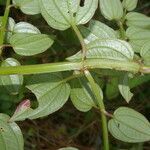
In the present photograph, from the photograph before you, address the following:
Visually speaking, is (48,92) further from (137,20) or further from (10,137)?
(137,20)

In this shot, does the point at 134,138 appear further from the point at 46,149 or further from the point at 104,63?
the point at 46,149

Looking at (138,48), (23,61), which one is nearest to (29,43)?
(138,48)

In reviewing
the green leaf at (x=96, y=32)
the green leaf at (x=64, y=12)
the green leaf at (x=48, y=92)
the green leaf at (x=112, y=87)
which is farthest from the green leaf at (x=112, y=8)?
the green leaf at (x=112, y=87)

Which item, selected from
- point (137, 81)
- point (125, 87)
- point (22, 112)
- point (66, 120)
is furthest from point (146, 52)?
point (66, 120)

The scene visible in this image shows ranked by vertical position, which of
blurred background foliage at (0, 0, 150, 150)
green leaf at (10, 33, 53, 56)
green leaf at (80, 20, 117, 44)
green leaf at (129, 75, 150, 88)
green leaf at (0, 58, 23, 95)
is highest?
green leaf at (10, 33, 53, 56)

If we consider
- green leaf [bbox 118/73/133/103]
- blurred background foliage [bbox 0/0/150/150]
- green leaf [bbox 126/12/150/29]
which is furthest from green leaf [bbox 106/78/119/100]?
green leaf [bbox 118/73/133/103]

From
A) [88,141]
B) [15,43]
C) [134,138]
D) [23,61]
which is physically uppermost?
[15,43]

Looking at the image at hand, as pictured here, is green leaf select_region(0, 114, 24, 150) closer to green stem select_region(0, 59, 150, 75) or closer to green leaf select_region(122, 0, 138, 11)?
green stem select_region(0, 59, 150, 75)
